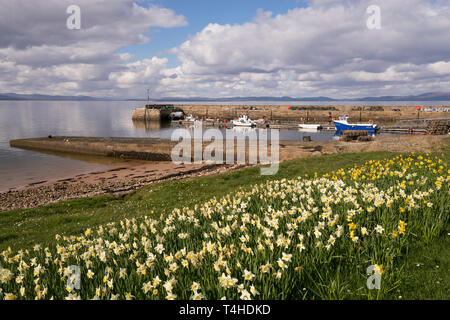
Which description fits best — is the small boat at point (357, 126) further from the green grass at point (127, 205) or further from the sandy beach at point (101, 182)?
the green grass at point (127, 205)

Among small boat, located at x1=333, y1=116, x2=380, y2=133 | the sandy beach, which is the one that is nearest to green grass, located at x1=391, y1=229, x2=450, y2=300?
the sandy beach

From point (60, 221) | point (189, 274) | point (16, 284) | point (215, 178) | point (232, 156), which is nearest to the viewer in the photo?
point (189, 274)

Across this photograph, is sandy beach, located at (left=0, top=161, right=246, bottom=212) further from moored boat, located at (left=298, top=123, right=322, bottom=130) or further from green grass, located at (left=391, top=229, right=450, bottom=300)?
moored boat, located at (left=298, top=123, right=322, bottom=130)

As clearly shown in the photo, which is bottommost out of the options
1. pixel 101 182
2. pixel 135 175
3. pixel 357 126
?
pixel 101 182

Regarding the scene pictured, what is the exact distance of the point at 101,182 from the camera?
2944cm

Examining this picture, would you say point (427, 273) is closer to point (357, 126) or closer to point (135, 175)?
point (135, 175)

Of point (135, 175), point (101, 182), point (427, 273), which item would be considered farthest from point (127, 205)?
point (135, 175)

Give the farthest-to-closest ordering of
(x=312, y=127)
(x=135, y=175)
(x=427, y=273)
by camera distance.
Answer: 1. (x=312, y=127)
2. (x=135, y=175)
3. (x=427, y=273)

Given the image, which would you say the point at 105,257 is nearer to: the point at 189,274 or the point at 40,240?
the point at 189,274

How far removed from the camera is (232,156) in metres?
34.8

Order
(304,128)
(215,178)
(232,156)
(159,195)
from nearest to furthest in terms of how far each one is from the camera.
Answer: (159,195), (215,178), (232,156), (304,128)

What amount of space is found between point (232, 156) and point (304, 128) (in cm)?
4951
